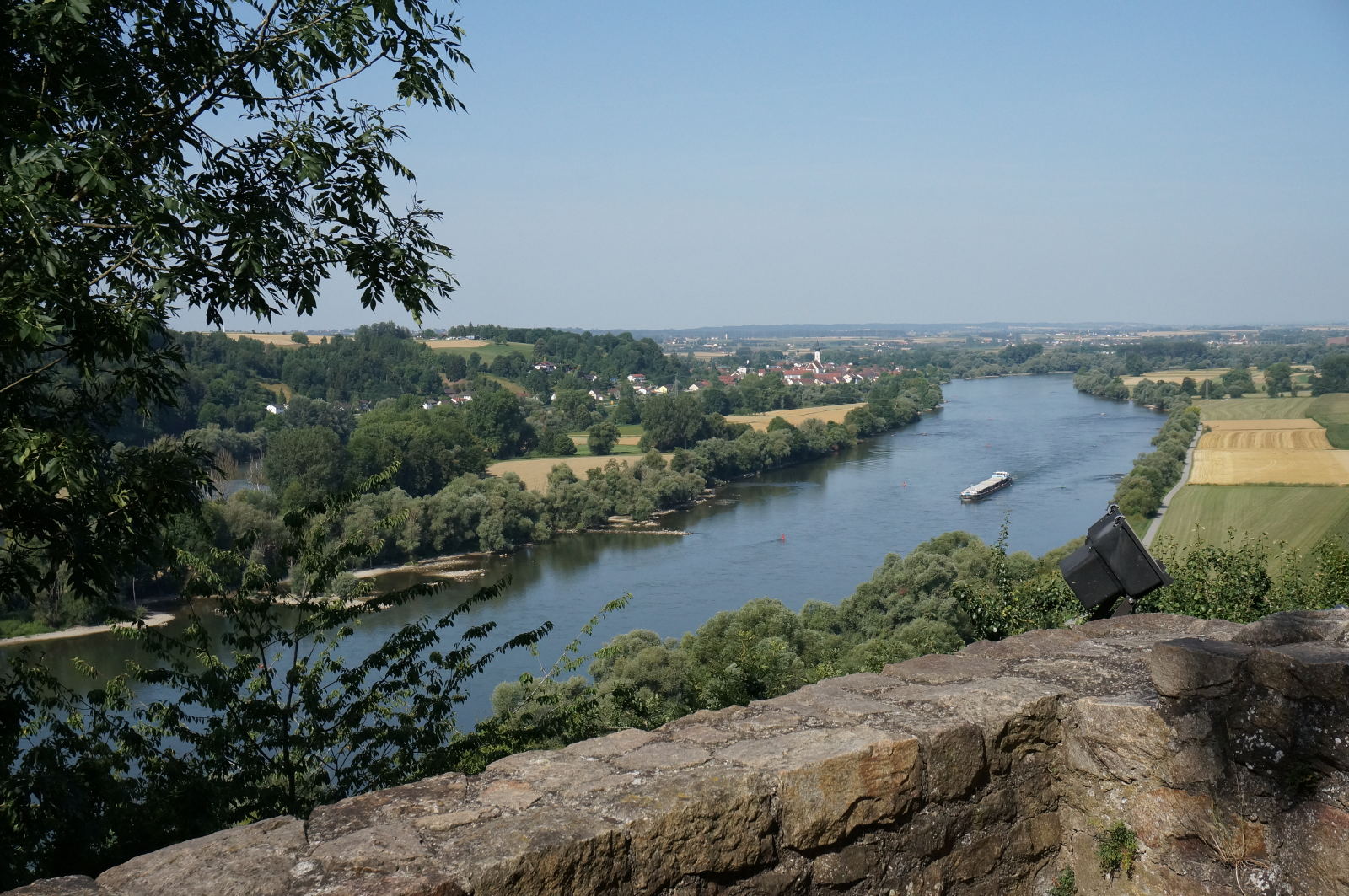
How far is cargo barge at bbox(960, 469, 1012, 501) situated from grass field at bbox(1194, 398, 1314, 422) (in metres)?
19.7

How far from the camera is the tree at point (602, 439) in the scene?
2419 inches

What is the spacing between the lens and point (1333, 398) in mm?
57750

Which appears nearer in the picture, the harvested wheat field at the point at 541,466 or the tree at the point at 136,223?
the tree at the point at 136,223

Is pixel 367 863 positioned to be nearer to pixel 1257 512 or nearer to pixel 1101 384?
pixel 1257 512

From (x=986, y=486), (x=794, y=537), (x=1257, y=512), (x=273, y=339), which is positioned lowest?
(x=794, y=537)

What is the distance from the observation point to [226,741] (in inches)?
170

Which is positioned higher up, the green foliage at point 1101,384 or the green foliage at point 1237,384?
the green foliage at point 1237,384

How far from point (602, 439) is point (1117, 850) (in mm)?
59256

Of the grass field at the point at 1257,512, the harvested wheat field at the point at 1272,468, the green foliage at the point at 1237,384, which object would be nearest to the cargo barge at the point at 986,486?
the harvested wheat field at the point at 1272,468

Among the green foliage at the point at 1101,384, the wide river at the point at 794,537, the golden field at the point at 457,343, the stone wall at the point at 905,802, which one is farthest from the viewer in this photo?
the golden field at the point at 457,343

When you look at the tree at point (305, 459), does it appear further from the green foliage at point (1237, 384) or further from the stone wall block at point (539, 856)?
the green foliage at point (1237, 384)

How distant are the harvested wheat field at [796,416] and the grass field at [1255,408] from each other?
2388 cm

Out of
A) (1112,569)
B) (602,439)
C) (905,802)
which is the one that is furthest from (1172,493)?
(905,802)

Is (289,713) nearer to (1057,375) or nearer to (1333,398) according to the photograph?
(1333,398)
